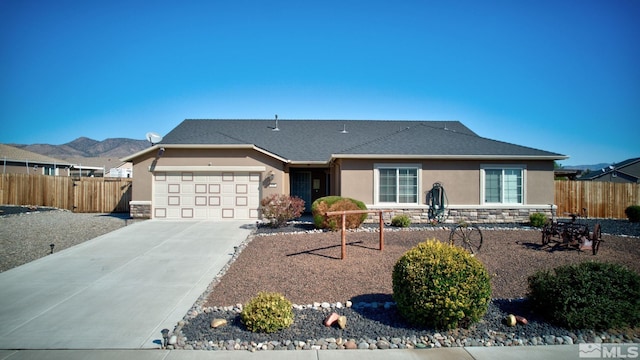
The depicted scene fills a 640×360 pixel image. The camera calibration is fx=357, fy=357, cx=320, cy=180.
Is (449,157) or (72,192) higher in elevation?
(449,157)

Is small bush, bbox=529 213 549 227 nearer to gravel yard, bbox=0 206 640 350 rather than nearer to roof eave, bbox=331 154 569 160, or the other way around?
gravel yard, bbox=0 206 640 350

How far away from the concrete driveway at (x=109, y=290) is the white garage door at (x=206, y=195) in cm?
325

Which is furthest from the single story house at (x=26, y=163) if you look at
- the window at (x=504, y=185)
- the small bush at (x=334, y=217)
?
the window at (x=504, y=185)

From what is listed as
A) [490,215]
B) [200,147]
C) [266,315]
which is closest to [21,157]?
[200,147]

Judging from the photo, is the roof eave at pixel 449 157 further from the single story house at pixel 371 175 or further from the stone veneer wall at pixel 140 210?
the stone veneer wall at pixel 140 210

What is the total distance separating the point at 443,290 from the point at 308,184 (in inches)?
554

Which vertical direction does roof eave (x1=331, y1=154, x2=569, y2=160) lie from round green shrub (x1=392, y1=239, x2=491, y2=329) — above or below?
above

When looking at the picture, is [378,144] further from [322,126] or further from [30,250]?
[30,250]

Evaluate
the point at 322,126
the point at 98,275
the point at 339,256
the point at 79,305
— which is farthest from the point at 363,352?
the point at 322,126

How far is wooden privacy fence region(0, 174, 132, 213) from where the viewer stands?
19.5 m

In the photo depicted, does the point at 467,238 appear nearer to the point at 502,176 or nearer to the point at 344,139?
the point at 502,176

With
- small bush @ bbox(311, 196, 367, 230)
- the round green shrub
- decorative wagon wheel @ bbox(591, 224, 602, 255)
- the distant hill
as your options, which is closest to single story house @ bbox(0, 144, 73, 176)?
small bush @ bbox(311, 196, 367, 230)

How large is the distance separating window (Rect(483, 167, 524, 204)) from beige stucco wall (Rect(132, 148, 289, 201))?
8.78 meters

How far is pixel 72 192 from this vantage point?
780 inches
